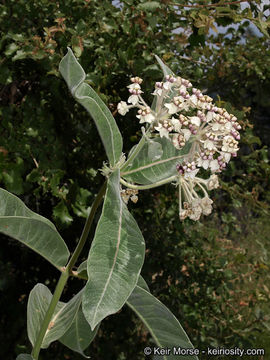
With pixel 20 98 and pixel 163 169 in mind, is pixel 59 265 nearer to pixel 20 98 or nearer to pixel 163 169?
pixel 163 169

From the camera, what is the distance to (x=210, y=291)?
6.39ft

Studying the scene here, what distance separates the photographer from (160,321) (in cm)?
88

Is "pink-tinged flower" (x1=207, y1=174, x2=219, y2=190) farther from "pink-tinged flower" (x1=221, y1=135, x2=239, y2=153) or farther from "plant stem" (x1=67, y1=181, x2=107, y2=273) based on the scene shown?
"plant stem" (x1=67, y1=181, x2=107, y2=273)

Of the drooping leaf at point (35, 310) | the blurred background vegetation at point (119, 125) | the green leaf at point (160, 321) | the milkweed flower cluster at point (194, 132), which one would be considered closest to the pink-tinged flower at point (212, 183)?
the milkweed flower cluster at point (194, 132)

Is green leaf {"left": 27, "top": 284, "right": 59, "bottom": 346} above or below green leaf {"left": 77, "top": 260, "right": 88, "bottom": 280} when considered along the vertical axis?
below

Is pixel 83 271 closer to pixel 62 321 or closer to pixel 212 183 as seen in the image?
pixel 62 321

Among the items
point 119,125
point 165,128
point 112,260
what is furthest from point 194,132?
point 119,125

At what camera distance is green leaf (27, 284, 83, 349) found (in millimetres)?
1014

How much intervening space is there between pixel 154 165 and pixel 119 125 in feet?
2.78

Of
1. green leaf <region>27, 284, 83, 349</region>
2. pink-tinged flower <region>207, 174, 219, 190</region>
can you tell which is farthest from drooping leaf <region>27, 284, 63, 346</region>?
pink-tinged flower <region>207, 174, 219, 190</region>

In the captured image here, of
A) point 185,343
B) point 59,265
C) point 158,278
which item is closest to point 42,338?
point 59,265

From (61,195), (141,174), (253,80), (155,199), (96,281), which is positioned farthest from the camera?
(253,80)

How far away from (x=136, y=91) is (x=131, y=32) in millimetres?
803

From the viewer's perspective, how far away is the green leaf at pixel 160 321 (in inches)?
33.9
